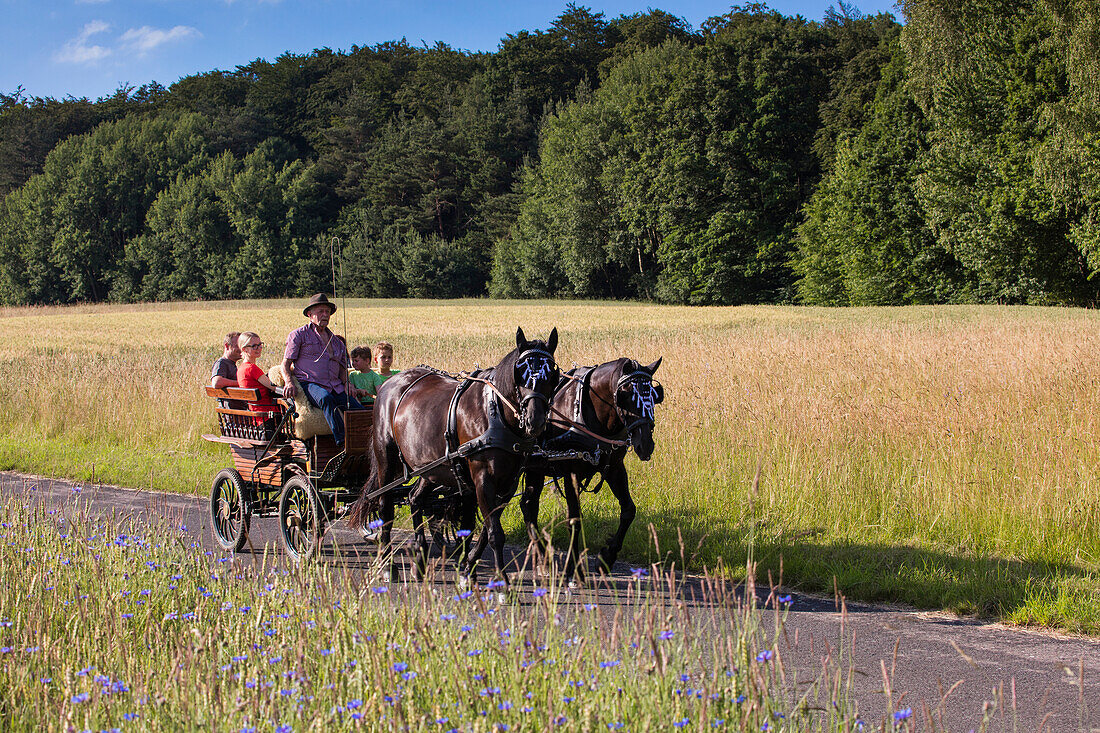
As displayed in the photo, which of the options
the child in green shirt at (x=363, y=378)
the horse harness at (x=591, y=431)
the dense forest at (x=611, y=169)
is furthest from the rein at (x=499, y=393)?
the dense forest at (x=611, y=169)

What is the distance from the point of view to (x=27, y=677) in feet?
10.8

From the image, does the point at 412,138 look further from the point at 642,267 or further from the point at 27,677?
the point at 27,677

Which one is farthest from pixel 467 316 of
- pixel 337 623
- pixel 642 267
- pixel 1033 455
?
pixel 337 623

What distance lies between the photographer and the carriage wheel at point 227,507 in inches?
292

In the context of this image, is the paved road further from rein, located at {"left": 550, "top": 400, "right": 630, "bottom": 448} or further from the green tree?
the green tree

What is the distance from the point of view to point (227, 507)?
7930 millimetres

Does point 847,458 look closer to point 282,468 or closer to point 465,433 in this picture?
point 465,433

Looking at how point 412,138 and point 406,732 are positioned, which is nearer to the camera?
point 406,732

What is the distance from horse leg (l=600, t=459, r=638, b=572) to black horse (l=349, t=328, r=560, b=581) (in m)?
0.84

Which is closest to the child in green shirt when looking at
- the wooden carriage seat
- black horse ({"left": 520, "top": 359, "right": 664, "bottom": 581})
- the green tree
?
the wooden carriage seat

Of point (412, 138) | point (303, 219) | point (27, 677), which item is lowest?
point (27, 677)

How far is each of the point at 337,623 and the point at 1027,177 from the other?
4070 cm

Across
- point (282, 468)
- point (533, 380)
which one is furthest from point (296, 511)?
point (533, 380)

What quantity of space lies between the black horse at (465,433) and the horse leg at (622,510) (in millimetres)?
840
